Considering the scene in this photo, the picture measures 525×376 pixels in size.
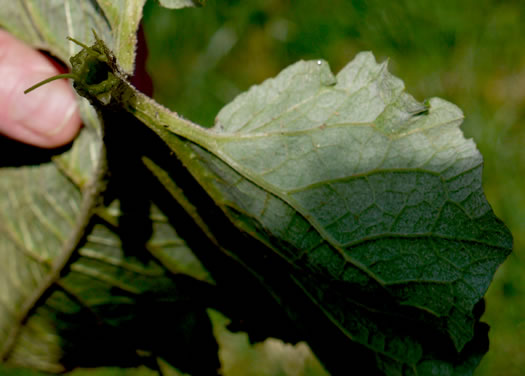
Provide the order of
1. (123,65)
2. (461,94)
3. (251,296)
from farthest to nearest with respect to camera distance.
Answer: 1. (461,94)
2. (251,296)
3. (123,65)

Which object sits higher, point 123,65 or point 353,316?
point 123,65

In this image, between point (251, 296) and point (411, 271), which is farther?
point (251, 296)

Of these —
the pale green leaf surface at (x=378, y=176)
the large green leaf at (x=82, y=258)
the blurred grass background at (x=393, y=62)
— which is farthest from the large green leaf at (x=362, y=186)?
the blurred grass background at (x=393, y=62)

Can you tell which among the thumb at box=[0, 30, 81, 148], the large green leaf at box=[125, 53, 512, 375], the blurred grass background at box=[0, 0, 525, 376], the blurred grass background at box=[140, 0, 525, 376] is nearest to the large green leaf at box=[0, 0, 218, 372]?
the thumb at box=[0, 30, 81, 148]

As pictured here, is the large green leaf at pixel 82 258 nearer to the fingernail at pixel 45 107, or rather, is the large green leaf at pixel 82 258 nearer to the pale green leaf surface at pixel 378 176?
the fingernail at pixel 45 107

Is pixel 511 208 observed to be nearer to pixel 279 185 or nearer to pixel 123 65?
pixel 279 185

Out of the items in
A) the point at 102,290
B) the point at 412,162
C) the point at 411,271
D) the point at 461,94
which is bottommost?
the point at 102,290

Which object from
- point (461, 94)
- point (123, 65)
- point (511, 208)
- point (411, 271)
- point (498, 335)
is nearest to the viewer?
point (123, 65)

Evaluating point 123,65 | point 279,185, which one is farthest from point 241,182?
point 123,65
